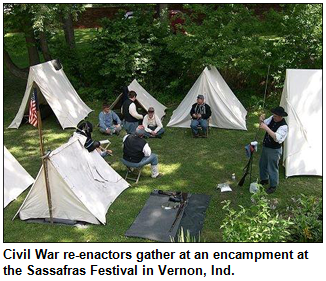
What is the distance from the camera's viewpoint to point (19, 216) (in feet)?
24.1

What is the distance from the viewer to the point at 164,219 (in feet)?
23.5

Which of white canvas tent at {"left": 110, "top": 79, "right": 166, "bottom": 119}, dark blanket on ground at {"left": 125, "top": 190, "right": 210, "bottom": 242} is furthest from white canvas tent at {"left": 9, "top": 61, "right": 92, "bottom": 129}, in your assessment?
dark blanket on ground at {"left": 125, "top": 190, "right": 210, "bottom": 242}

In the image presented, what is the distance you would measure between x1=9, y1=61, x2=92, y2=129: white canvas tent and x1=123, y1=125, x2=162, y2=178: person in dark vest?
12.1ft

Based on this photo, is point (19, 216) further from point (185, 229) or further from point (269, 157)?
point (269, 157)

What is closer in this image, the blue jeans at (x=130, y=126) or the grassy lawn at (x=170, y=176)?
the grassy lawn at (x=170, y=176)

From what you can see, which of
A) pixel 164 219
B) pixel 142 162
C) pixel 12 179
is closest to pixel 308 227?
pixel 164 219

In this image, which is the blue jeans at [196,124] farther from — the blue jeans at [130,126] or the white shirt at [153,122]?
the blue jeans at [130,126]

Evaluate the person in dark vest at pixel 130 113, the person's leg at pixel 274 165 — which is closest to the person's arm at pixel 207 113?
the person in dark vest at pixel 130 113

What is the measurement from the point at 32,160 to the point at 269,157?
541 centimetres

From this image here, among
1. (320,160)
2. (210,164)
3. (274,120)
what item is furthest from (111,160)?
(320,160)

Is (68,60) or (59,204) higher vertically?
(68,60)

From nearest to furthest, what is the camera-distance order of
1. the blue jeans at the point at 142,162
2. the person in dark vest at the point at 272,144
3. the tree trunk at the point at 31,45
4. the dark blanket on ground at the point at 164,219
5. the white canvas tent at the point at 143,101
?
the dark blanket on ground at the point at 164,219 → the person in dark vest at the point at 272,144 → the blue jeans at the point at 142,162 → the white canvas tent at the point at 143,101 → the tree trunk at the point at 31,45

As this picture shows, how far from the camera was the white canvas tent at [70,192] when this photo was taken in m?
6.99

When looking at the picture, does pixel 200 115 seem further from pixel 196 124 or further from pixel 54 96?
pixel 54 96
